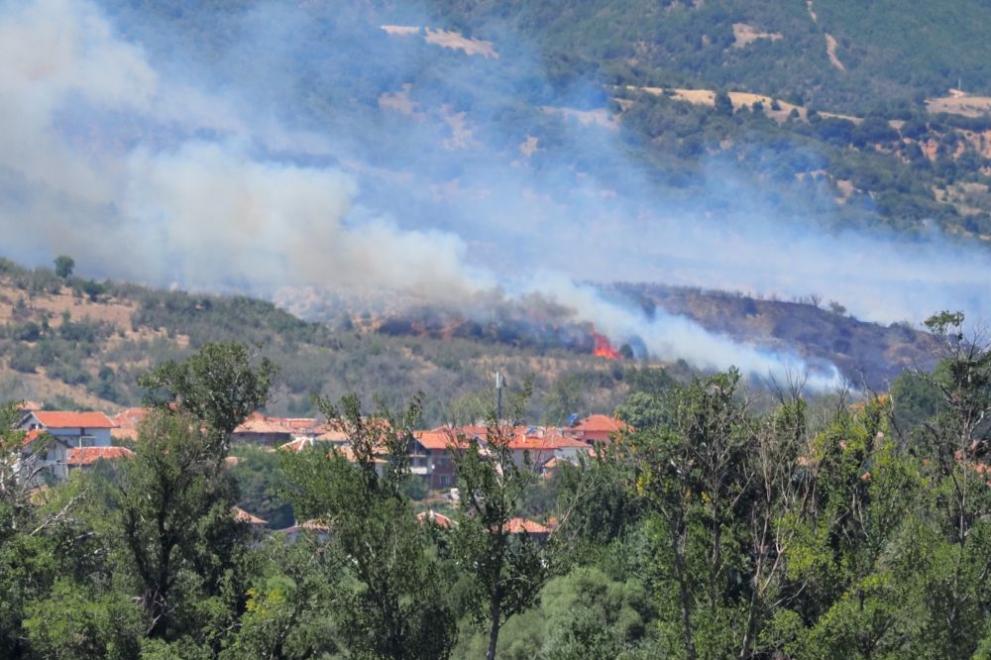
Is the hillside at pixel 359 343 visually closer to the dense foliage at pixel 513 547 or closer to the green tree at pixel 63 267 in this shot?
the green tree at pixel 63 267

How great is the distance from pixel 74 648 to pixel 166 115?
157034 mm

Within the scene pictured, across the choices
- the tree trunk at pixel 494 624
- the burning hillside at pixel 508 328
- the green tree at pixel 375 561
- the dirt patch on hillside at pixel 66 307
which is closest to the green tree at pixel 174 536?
the green tree at pixel 375 561

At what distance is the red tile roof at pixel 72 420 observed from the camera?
108m

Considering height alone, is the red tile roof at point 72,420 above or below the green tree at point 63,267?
below

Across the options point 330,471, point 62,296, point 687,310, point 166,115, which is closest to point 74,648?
point 330,471

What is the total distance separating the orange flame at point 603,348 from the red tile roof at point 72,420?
52.5 metres

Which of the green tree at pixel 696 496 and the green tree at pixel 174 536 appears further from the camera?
the green tree at pixel 174 536

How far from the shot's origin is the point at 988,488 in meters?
48.8

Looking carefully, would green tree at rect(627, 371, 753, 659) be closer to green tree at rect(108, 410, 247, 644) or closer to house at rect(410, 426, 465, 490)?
green tree at rect(108, 410, 247, 644)

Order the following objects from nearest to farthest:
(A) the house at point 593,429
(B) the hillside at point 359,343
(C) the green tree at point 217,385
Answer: (C) the green tree at point 217,385, (A) the house at point 593,429, (B) the hillside at point 359,343

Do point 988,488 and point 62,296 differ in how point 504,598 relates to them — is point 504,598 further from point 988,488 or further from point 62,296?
point 62,296

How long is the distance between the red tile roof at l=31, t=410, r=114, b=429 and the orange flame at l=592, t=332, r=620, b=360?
172 feet

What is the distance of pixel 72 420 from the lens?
361 ft

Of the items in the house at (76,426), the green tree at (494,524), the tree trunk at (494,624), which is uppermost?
→ the green tree at (494,524)
